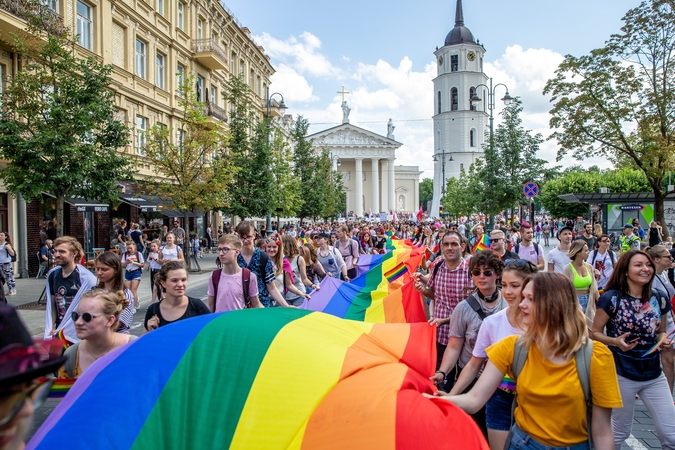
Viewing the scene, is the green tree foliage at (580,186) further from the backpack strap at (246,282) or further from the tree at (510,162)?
the backpack strap at (246,282)

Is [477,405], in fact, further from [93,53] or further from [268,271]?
[93,53]

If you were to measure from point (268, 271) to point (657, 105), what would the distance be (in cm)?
2280

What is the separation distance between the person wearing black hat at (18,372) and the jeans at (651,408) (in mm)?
3888

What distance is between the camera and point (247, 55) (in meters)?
45.4

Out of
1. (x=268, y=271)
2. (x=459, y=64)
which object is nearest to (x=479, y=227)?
(x=268, y=271)

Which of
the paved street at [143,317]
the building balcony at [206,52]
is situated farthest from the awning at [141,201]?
the building balcony at [206,52]

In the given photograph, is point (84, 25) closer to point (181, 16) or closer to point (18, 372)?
point (181, 16)

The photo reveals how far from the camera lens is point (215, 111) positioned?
3512 cm

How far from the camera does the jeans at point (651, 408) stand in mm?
3994

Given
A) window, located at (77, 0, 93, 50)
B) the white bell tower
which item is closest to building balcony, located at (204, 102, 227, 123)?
window, located at (77, 0, 93, 50)

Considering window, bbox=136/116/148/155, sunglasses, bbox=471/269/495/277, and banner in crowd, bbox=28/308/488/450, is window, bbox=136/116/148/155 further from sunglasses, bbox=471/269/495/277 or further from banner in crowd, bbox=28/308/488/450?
banner in crowd, bbox=28/308/488/450

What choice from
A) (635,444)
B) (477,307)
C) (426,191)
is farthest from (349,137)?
(477,307)

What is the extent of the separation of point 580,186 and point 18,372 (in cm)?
6895

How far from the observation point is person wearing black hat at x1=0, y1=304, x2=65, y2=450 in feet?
4.15
